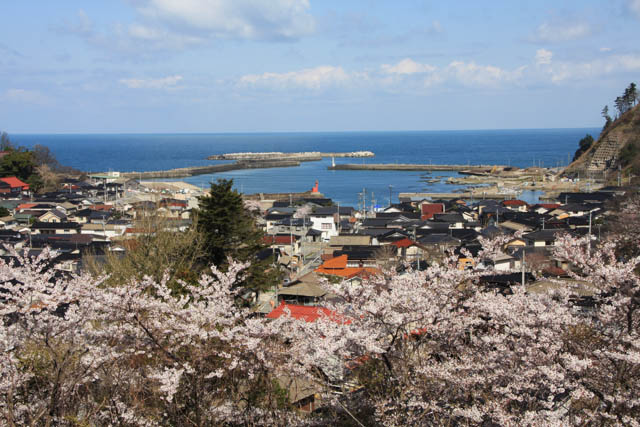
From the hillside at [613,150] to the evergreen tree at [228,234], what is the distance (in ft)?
116

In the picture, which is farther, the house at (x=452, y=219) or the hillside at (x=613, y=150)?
the hillside at (x=613, y=150)

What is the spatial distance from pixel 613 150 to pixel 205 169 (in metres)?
38.8

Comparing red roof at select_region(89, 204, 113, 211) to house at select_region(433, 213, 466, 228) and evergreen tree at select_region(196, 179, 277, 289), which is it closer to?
house at select_region(433, 213, 466, 228)

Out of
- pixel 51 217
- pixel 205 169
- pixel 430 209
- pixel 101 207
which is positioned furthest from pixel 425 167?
pixel 51 217

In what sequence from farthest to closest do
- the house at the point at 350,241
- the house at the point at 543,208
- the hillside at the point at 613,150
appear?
the hillside at the point at 613,150
the house at the point at 543,208
the house at the point at 350,241

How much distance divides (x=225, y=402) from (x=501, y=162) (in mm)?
64975

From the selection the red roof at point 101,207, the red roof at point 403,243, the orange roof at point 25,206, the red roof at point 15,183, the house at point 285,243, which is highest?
the red roof at point 15,183

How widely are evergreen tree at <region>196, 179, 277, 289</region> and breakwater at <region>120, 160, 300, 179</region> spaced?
38282mm

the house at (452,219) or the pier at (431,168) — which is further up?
the pier at (431,168)

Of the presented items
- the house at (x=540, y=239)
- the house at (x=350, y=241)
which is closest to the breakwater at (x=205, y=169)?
the house at (x=350, y=241)

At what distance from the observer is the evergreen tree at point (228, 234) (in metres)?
10.2

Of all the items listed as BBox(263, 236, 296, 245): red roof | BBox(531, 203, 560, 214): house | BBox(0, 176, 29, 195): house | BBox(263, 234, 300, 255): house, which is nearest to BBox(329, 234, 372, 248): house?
BBox(263, 234, 300, 255): house

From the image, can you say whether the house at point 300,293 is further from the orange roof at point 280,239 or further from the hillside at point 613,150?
the hillside at point 613,150

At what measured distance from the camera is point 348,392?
12.5 ft
